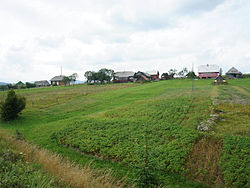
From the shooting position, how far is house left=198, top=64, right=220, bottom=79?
87500 millimetres

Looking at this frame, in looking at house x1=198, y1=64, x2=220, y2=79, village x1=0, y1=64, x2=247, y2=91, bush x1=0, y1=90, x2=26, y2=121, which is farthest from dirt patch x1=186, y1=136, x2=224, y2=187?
house x1=198, y1=64, x2=220, y2=79

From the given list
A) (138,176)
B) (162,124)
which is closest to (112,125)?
(162,124)

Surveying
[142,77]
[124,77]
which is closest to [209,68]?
[142,77]

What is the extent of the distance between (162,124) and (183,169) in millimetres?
5968

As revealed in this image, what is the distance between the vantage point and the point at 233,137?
36.3ft

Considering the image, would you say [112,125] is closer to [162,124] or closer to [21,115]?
[162,124]

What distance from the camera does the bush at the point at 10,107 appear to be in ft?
65.4

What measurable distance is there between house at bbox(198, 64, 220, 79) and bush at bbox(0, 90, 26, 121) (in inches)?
3490

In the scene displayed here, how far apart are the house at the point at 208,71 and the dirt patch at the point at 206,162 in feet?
285

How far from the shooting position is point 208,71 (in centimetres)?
8775

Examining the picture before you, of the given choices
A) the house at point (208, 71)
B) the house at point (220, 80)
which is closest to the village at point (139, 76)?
the house at point (208, 71)

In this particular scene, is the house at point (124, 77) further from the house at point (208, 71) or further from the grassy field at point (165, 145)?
the grassy field at point (165, 145)

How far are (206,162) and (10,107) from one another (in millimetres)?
22204

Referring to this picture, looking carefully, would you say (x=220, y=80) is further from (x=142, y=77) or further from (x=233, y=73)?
(x=142, y=77)
